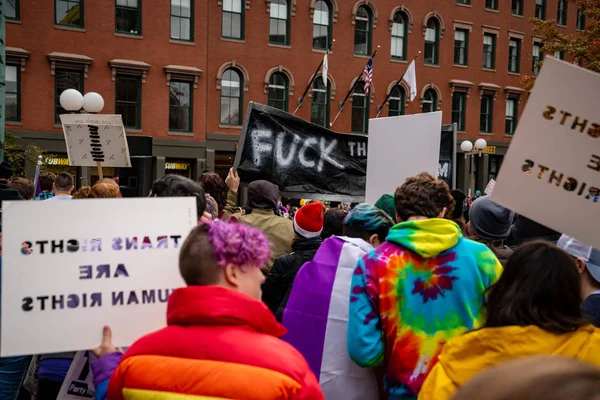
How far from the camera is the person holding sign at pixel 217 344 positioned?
1834 millimetres

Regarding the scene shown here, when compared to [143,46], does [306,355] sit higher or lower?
lower

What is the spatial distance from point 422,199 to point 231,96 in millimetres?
23325

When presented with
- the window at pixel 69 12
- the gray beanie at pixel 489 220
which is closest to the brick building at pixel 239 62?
the window at pixel 69 12

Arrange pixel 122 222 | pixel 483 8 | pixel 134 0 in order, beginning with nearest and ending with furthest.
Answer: pixel 122 222
pixel 134 0
pixel 483 8

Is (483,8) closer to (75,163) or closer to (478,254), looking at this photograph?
(75,163)

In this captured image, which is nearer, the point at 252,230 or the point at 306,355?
the point at 252,230

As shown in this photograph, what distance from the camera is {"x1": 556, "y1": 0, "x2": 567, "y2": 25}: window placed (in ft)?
112

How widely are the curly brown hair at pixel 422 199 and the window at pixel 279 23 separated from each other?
24.3 m

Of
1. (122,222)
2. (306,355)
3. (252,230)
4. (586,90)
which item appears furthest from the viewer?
(306,355)

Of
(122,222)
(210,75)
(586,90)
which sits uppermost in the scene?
(210,75)

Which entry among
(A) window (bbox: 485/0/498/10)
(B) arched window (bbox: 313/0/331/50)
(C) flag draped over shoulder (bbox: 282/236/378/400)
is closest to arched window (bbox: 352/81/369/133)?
(B) arched window (bbox: 313/0/331/50)

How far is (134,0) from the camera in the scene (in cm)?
2377

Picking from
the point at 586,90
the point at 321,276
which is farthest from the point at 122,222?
the point at 586,90

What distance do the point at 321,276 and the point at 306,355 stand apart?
17.2 inches
